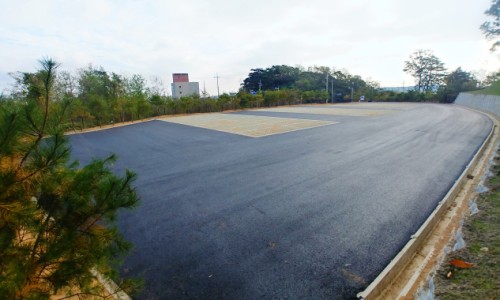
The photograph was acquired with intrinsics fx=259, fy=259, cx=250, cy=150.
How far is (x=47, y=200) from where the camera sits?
58.4 inches

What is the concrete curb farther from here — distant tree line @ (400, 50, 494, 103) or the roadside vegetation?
distant tree line @ (400, 50, 494, 103)

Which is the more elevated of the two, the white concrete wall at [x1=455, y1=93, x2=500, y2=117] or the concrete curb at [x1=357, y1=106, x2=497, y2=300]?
the white concrete wall at [x1=455, y1=93, x2=500, y2=117]

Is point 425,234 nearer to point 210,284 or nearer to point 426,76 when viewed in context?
point 210,284

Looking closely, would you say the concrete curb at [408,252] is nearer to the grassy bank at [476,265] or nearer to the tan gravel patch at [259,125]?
the grassy bank at [476,265]

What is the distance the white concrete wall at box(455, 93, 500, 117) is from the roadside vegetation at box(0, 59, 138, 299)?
2517 cm

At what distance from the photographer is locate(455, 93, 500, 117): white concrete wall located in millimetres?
20116

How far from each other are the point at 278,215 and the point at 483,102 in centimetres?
2968

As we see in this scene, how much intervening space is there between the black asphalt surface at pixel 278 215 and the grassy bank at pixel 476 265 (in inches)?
21.8

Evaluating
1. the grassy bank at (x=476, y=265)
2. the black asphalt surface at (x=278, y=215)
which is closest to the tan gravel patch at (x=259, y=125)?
A: the black asphalt surface at (x=278, y=215)

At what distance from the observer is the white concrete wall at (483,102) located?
2012 cm

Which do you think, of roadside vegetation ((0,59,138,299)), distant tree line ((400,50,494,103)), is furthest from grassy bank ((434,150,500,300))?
distant tree line ((400,50,494,103))

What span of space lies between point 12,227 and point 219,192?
3985mm

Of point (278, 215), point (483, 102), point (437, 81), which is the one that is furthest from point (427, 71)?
point (278, 215)

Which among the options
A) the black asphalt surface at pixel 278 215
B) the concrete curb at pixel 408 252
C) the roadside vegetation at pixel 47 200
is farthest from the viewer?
the black asphalt surface at pixel 278 215
